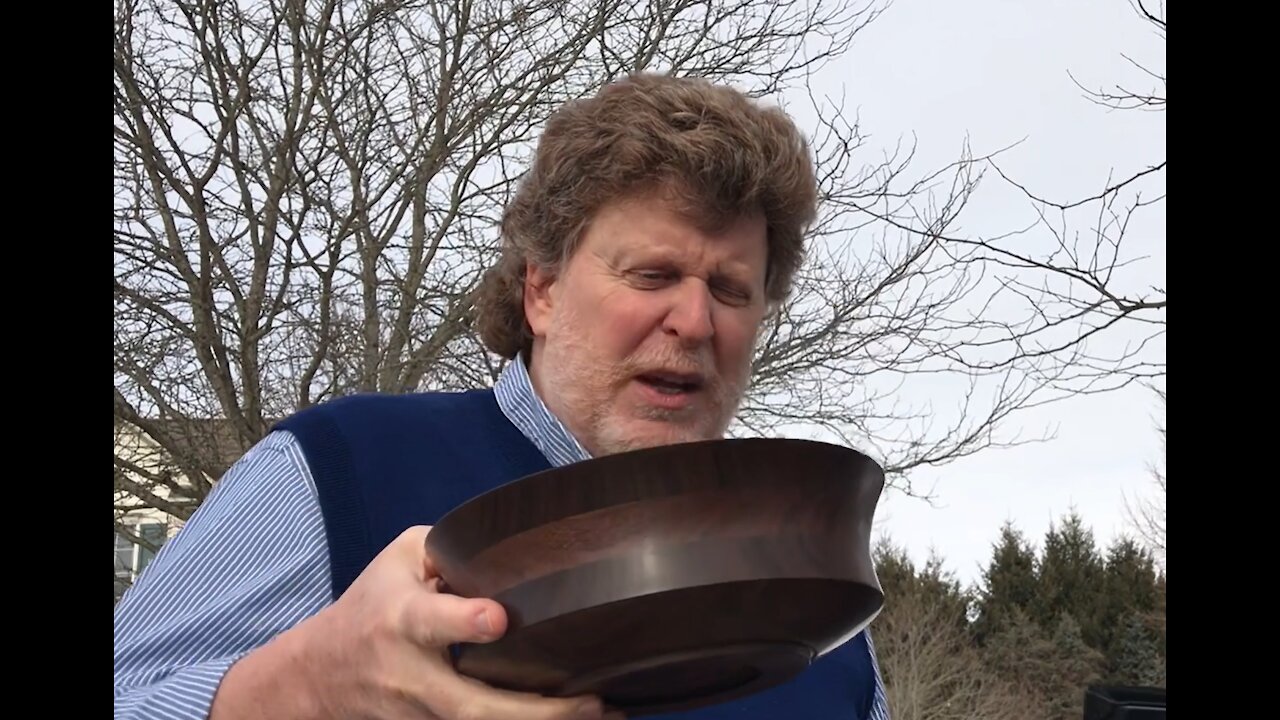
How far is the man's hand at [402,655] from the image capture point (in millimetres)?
947

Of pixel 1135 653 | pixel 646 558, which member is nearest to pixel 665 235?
pixel 646 558

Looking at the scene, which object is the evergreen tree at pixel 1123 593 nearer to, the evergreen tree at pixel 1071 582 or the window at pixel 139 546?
the evergreen tree at pixel 1071 582

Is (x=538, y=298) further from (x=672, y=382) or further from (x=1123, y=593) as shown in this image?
(x=1123, y=593)

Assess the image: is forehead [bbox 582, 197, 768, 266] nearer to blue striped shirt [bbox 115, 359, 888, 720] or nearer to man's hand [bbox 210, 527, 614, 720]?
blue striped shirt [bbox 115, 359, 888, 720]

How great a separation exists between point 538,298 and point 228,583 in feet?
2.29

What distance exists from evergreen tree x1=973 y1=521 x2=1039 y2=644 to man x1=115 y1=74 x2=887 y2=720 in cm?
1236

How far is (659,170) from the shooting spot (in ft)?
5.74

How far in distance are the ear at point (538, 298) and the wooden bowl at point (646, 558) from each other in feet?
3.04

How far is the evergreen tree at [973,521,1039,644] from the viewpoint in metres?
13.7

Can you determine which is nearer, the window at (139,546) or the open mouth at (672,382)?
the open mouth at (672,382)

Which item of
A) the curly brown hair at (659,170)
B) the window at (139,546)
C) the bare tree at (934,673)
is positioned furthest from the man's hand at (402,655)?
the bare tree at (934,673)
